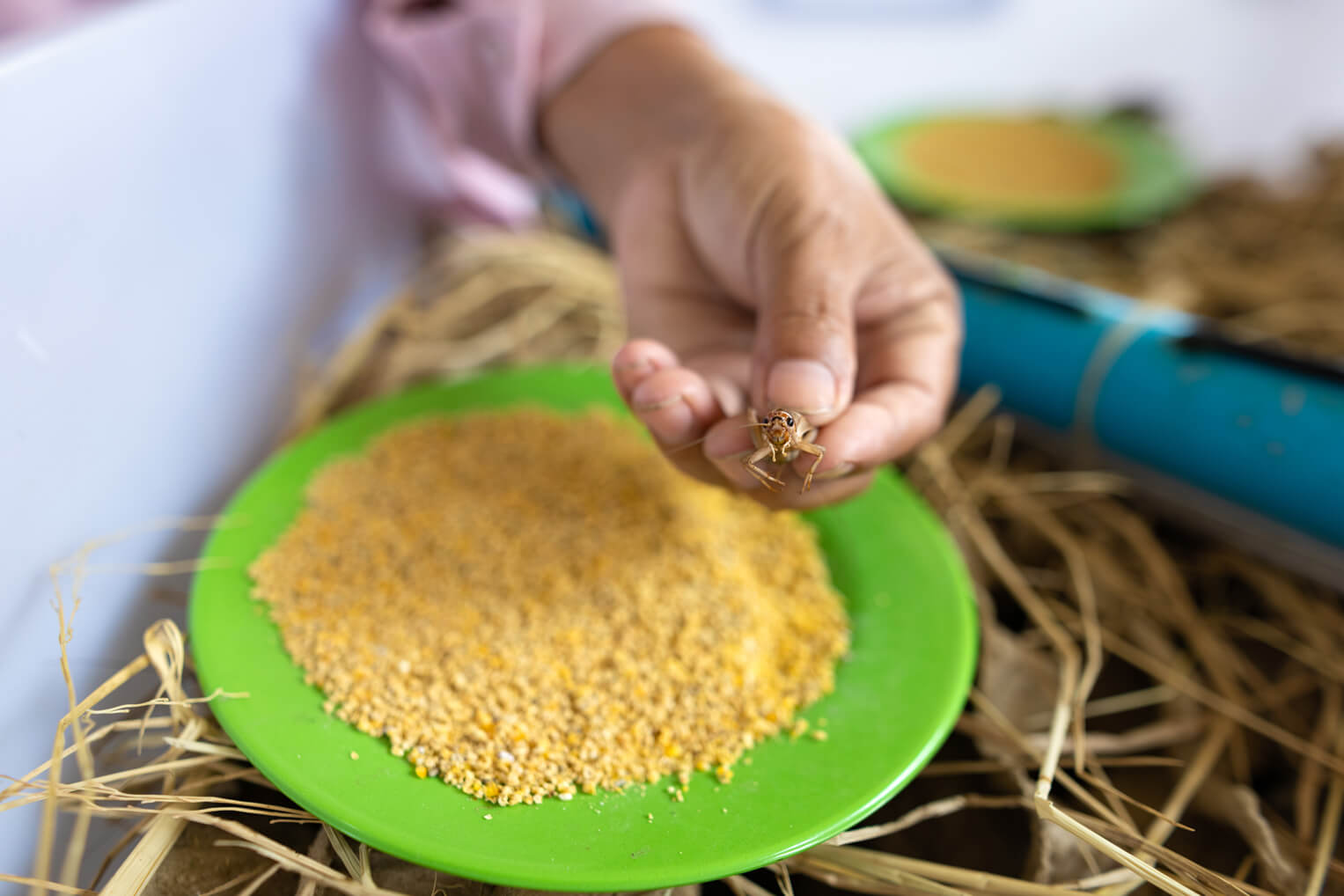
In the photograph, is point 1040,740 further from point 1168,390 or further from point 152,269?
point 152,269

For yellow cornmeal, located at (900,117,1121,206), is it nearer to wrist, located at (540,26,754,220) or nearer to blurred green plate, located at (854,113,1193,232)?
blurred green plate, located at (854,113,1193,232)

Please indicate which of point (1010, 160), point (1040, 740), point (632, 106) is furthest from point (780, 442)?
point (1010, 160)

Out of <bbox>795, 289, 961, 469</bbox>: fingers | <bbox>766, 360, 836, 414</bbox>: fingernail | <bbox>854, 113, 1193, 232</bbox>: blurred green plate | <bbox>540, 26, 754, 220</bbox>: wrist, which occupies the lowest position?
<bbox>854, 113, 1193, 232</bbox>: blurred green plate

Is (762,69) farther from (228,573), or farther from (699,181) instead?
(228,573)

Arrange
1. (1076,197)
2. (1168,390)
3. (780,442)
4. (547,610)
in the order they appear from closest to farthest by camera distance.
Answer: (780,442), (547,610), (1168,390), (1076,197)

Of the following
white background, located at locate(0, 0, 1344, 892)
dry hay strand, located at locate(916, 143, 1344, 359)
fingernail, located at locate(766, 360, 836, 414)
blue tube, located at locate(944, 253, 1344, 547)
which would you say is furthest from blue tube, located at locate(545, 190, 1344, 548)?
white background, located at locate(0, 0, 1344, 892)
